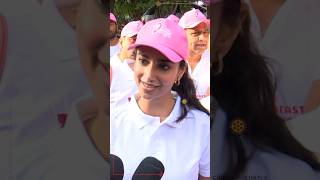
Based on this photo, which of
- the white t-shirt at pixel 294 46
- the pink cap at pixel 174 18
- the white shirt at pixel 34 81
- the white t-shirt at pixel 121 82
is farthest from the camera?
the white t-shirt at pixel 121 82

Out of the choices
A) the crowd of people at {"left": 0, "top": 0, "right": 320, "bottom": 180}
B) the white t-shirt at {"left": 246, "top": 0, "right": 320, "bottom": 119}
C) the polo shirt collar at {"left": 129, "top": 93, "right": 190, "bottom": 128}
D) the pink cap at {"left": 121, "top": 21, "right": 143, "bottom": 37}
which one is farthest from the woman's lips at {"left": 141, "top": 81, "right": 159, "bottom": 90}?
the white t-shirt at {"left": 246, "top": 0, "right": 320, "bottom": 119}

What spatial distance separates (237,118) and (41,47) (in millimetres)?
1306

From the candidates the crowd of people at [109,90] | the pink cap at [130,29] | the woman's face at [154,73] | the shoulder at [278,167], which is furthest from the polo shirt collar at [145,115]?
the shoulder at [278,167]

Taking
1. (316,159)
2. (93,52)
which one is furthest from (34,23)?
(316,159)

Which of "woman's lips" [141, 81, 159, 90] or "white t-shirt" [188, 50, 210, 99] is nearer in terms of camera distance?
"white t-shirt" [188, 50, 210, 99]

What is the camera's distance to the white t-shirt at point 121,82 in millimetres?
3668

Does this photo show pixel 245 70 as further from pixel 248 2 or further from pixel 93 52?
pixel 93 52

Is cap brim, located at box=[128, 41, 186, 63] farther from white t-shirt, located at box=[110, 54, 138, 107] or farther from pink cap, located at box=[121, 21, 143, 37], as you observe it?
white t-shirt, located at box=[110, 54, 138, 107]

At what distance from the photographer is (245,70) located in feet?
8.96

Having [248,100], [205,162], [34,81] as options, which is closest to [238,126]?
[248,100]

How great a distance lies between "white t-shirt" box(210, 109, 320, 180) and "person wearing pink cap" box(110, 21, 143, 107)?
3.67ft

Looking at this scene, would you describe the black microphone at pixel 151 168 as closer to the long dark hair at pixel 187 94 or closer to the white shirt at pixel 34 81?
the long dark hair at pixel 187 94

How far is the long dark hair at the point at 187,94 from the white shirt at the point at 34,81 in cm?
101

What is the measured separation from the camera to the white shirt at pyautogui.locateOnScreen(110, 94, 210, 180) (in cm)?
348
